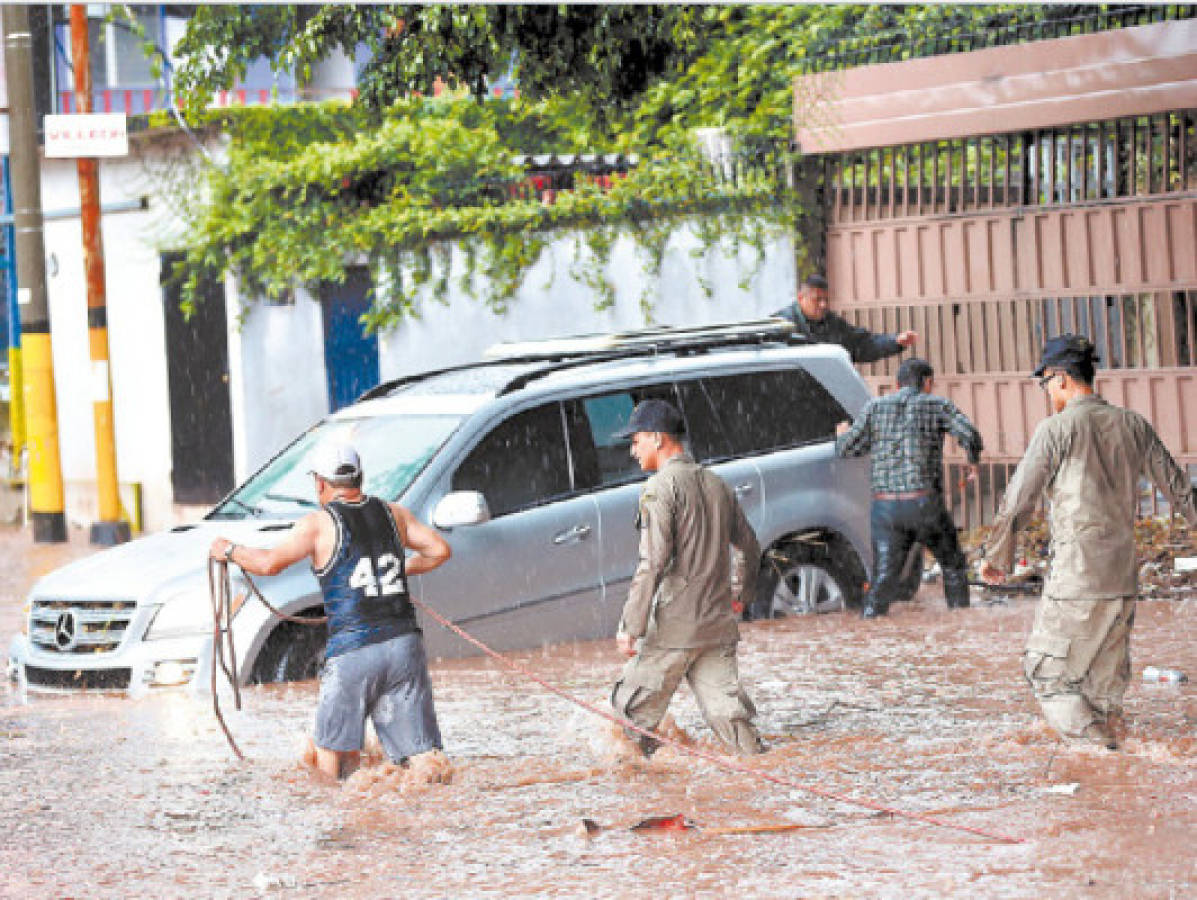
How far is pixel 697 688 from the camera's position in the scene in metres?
8.21

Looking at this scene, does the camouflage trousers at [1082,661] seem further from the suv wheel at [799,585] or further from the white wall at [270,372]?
the white wall at [270,372]

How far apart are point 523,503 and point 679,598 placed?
9.33 ft

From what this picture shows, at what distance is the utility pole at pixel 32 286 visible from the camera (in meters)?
19.1

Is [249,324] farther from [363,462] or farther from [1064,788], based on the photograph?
[1064,788]

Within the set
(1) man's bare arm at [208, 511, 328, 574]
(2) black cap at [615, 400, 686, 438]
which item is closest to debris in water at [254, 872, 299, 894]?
(1) man's bare arm at [208, 511, 328, 574]

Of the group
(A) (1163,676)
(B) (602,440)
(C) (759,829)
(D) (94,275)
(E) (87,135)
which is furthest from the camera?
(D) (94,275)

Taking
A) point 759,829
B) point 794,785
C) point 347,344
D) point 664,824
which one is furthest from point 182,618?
point 347,344

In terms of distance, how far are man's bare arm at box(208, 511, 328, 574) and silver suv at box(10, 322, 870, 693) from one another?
195 cm

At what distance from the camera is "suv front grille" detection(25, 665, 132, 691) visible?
32.2ft

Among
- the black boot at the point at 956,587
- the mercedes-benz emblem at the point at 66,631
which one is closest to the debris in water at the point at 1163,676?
the black boot at the point at 956,587

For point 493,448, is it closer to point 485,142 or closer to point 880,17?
point 880,17

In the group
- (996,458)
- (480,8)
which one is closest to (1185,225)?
(996,458)

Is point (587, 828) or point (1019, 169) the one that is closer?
point (587, 828)

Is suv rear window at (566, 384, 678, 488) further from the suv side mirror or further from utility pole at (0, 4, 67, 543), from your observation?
utility pole at (0, 4, 67, 543)
